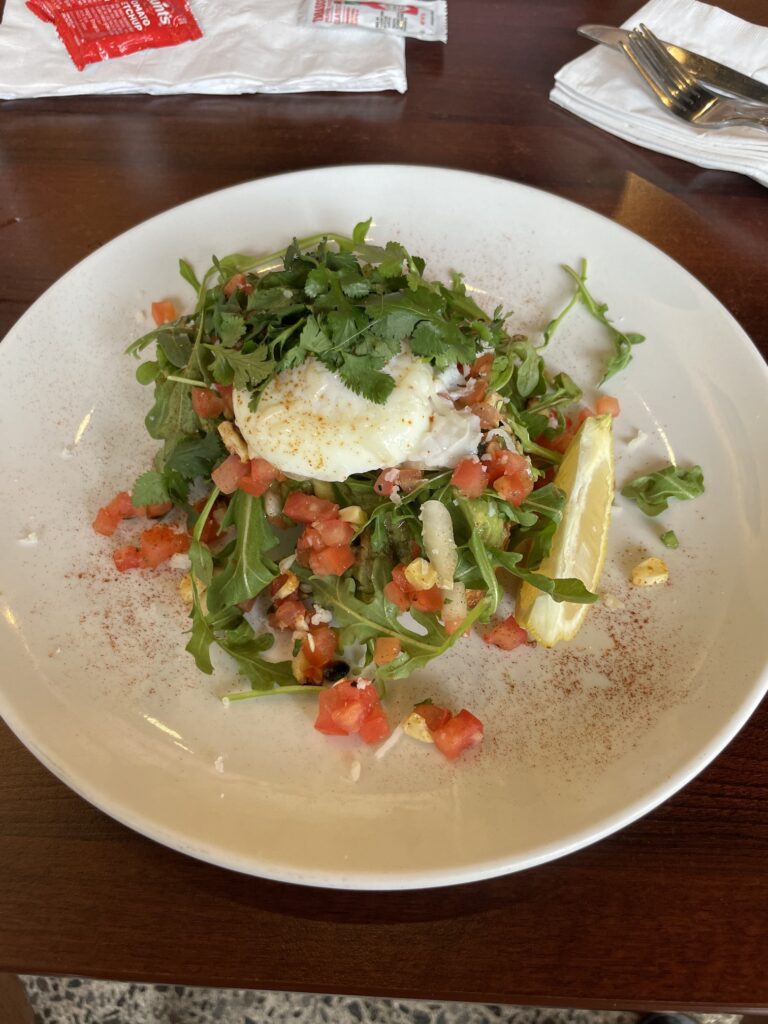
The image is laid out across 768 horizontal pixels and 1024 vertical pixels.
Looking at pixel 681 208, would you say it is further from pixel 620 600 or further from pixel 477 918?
pixel 477 918

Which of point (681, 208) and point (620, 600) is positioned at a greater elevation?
point (681, 208)

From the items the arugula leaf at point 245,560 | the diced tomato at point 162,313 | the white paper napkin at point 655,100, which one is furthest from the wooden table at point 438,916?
the white paper napkin at point 655,100

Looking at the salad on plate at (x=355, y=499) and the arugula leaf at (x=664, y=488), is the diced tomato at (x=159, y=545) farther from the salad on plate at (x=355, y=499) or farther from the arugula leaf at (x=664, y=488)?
the arugula leaf at (x=664, y=488)

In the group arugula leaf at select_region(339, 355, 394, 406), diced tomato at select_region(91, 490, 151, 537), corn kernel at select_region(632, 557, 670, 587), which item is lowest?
corn kernel at select_region(632, 557, 670, 587)

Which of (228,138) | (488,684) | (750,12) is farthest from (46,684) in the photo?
(750,12)

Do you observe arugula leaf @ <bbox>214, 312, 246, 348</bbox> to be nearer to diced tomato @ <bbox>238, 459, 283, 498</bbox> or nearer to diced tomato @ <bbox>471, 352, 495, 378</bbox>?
diced tomato @ <bbox>238, 459, 283, 498</bbox>

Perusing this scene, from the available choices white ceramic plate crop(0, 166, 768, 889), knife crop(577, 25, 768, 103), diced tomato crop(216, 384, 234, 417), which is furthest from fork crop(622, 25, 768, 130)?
diced tomato crop(216, 384, 234, 417)

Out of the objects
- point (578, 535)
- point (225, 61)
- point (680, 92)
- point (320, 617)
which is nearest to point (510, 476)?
point (578, 535)
